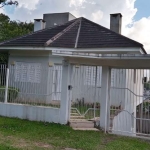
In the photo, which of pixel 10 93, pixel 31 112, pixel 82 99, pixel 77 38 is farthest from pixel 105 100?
pixel 77 38

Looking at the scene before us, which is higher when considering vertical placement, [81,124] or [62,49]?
[62,49]

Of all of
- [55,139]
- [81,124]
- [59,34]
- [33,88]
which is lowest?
[55,139]

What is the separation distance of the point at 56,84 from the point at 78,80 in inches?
44.4

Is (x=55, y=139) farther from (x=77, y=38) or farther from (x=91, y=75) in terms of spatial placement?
(x=77, y=38)

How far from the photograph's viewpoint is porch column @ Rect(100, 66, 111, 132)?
9203 millimetres

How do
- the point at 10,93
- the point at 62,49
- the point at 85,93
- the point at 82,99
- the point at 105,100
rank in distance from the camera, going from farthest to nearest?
the point at 62,49 < the point at 10,93 < the point at 85,93 < the point at 82,99 < the point at 105,100

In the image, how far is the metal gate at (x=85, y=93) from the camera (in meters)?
9.84

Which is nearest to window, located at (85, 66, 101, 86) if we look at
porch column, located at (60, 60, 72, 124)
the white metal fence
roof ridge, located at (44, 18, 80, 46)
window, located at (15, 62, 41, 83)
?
porch column, located at (60, 60, 72, 124)

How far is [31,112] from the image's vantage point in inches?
404

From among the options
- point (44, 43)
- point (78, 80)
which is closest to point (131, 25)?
point (44, 43)

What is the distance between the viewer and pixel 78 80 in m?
9.92

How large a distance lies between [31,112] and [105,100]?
3.23 meters

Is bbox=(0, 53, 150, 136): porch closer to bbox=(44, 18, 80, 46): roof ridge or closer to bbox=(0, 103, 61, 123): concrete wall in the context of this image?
bbox=(0, 103, 61, 123): concrete wall

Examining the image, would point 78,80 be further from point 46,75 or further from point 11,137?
point 11,137
